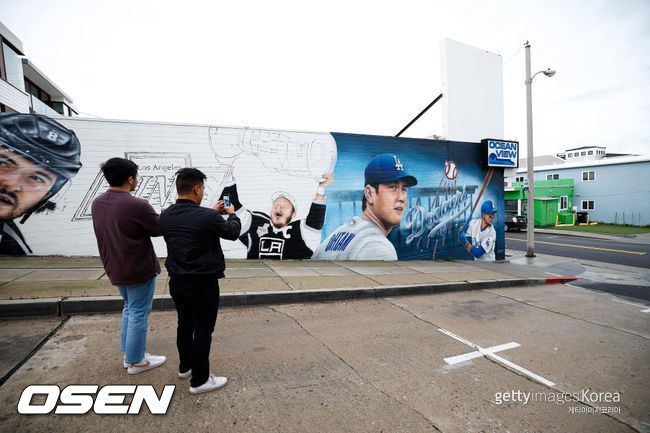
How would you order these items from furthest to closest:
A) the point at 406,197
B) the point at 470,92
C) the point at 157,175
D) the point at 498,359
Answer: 1. the point at 470,92
2. the point at 406,197
3. the point at 157,175
4. the point at 498,359

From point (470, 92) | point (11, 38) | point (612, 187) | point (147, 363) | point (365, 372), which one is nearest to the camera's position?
point (147, 363)

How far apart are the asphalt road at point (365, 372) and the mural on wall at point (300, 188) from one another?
13.2 ft

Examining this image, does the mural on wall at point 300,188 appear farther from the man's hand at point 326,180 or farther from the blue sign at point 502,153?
the blue sign at point 502,153

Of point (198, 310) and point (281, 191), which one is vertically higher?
point (281, 191)

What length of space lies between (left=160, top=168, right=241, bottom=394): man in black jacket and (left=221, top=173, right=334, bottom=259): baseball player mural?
18.9 feet

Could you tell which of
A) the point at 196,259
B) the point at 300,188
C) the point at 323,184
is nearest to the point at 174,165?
the point at 300,188

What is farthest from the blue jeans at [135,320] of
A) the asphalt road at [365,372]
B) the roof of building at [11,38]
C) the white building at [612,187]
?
the white building at [612,187]

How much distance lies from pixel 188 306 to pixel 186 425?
0.85 m

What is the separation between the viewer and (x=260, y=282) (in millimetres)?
6129

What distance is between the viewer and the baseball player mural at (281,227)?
8562mm

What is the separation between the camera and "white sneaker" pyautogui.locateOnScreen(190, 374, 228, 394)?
107 inches

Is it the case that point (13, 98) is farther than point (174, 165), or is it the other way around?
point (13, 98)

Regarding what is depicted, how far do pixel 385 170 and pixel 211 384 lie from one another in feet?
26.9

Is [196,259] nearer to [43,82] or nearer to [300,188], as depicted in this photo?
[300,188]
